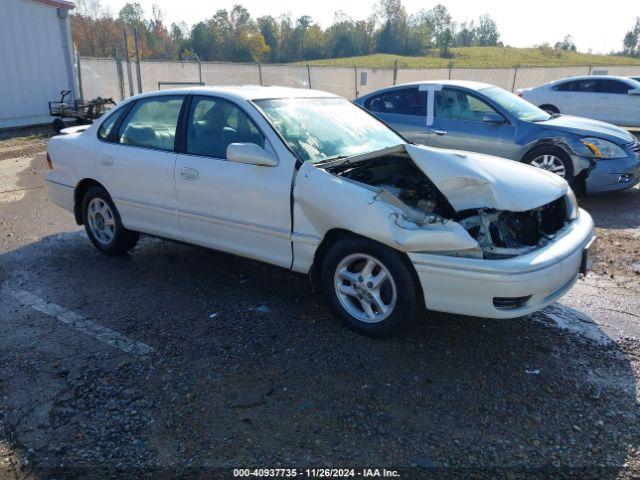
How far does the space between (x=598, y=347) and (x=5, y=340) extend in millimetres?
4056

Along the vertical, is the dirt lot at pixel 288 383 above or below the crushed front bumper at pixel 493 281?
below

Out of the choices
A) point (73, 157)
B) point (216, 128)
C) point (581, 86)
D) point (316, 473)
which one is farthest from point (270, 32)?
point (316, 473)

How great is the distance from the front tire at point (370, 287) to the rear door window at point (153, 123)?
1906mm

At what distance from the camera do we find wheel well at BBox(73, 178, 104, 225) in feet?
17.3

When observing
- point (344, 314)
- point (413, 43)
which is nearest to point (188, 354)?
point (344, 314)

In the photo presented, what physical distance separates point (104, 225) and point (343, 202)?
9.69 feet

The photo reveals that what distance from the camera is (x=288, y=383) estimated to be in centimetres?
312

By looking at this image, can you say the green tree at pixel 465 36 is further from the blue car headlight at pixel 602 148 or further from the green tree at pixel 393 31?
the blue car headlight at pixel 602 148

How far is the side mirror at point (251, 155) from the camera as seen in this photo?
380 centimetres

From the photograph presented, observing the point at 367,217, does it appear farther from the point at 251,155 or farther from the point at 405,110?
the point at 405,110

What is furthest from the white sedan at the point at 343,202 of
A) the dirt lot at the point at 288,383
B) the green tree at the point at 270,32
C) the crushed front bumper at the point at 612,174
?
the green tree at the point at 270,32

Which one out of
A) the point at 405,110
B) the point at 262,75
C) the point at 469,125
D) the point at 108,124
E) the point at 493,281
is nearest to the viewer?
the point at 493,281

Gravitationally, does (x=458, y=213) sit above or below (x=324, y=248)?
above

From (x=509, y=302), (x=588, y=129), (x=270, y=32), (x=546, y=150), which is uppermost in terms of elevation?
(x=270, y=32)
